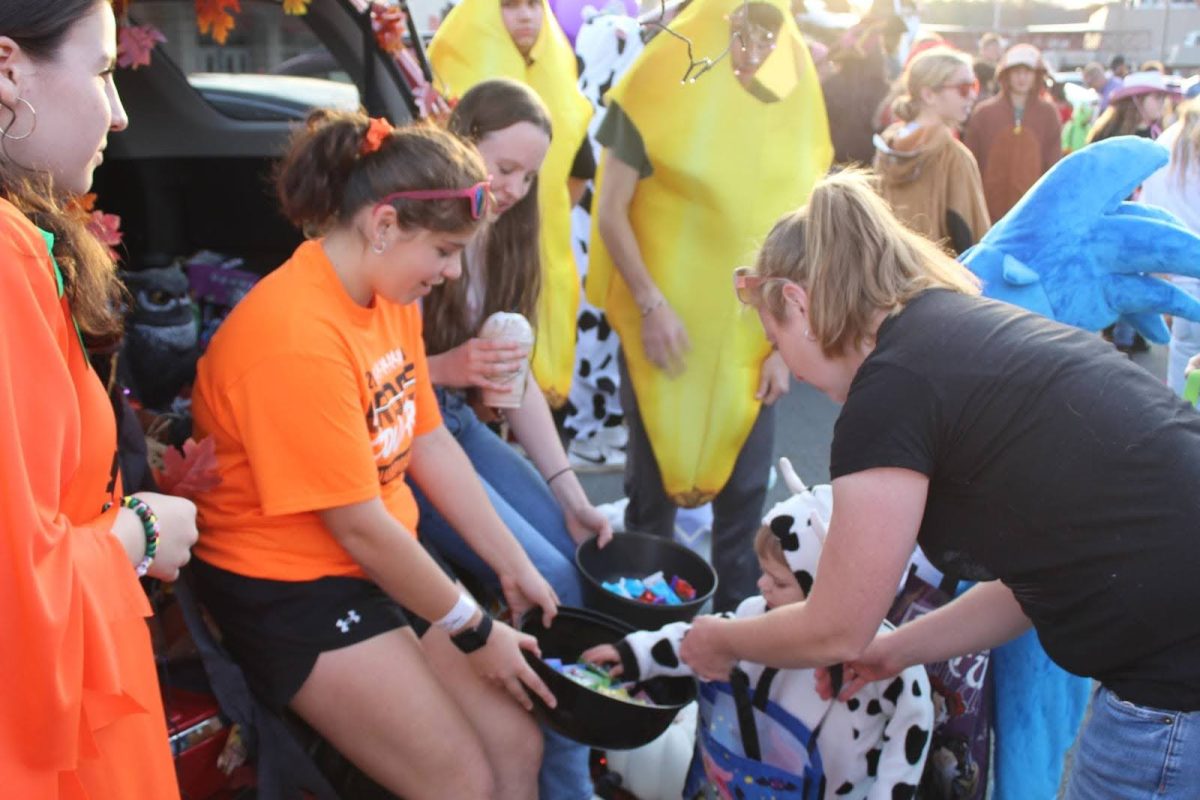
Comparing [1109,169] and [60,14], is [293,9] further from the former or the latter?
[1109,169]

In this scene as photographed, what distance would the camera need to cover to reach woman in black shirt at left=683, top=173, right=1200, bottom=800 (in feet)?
5.01

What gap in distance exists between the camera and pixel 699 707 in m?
2.21

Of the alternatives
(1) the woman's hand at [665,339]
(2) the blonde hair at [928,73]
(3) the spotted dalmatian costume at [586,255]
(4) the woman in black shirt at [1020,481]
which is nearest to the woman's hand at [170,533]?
(4) the woman in black shirt at [1020,481]

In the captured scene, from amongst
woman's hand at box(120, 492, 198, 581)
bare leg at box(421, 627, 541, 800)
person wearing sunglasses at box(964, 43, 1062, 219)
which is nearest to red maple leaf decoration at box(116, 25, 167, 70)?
woman's hand at box(120, 492, 198, 581)

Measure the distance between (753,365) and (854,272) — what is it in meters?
1.65

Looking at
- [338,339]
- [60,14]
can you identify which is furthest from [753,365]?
[60,14]

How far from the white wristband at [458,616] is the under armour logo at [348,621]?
0.51 feet

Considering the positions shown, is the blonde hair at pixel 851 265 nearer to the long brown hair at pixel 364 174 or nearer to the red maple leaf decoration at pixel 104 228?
the long brown hair at pixel 364 174

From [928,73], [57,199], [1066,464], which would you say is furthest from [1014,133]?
[57,199]

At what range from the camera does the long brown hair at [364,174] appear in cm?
207

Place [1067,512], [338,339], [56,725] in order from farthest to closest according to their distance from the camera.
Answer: [338,339]
[1067,512]
[56,725]

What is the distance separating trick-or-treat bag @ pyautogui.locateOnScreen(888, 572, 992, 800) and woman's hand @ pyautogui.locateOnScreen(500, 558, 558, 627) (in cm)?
81

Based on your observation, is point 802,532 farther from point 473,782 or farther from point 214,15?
point 214,15

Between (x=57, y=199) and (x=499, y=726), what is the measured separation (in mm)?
1321
